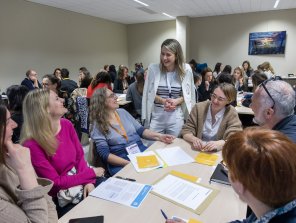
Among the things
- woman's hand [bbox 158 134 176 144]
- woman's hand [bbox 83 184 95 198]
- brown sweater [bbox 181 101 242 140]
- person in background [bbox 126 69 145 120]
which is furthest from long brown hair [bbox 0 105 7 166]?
person in background [bbox 126 69 145 120]

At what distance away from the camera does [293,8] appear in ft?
27.0

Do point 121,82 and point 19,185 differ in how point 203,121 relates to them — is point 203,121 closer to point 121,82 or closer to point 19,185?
point 19,185

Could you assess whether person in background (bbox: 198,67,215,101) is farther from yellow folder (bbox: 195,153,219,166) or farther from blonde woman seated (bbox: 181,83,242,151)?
yellow folder (bbox: 195,153,219,166)

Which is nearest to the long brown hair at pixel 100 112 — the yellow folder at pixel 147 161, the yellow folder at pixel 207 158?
the yellow folder at pixel 147 161

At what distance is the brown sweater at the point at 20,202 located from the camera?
1.00m

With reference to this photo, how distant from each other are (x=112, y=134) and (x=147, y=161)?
499 mm

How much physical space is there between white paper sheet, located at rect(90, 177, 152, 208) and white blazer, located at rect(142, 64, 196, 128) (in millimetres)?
1213

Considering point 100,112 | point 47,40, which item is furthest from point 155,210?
point 47,40

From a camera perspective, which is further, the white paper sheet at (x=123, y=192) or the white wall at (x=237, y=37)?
the white wall at (x=237, y=37)

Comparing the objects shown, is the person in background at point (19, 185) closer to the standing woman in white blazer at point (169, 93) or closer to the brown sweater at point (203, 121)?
the brown sweater at point (203, 121)

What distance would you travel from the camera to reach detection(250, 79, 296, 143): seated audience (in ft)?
4.76

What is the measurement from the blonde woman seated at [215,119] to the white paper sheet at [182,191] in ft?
2.08

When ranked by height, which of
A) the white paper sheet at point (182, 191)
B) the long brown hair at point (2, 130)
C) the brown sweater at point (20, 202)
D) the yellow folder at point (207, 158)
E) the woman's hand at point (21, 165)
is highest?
the long brown hair at point (2, 130)

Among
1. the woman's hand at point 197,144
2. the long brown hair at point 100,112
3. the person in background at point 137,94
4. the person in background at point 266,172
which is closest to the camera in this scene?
the person in background at point 266,172
